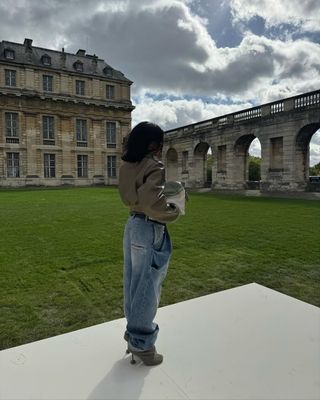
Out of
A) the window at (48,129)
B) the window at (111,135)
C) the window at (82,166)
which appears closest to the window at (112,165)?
the window at (111,135)

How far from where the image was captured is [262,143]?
21438 mm

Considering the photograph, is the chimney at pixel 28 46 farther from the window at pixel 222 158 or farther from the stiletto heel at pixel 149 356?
the stiletto heel at pixel 149 356

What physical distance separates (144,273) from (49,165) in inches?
1378

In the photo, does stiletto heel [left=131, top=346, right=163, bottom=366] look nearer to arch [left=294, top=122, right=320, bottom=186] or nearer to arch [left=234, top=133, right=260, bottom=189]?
arch [left=294, top=122, right=320, bottom=186]

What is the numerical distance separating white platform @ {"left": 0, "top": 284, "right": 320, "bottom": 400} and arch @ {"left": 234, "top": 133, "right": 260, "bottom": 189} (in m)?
22.1

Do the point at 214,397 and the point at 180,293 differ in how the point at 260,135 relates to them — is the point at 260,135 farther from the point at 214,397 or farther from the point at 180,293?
the point at 214,397

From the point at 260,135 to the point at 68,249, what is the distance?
61.8ft

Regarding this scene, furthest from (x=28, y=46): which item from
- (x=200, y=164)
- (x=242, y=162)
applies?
(x=242, y=162)

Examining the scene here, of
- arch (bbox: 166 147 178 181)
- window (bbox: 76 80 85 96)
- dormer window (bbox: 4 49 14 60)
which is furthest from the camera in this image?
window (bbox: 76 80 85 96)

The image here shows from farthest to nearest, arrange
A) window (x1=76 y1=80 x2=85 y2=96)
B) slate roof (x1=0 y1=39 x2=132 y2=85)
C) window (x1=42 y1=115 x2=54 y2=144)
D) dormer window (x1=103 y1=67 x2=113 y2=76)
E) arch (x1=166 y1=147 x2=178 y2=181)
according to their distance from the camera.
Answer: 1. dormer window (x1=103 y1=67 x2=113 y2=76)
2. window (x1=76 y1=80 x2=85 y2=96)
3. arch (x1=166 y1=147 x2=178 y2=181)
4. window (x1=42 y1=115 x2=54 y2=144)
5. slate roof (x1=0 y1=39 x2=132 y2=85)

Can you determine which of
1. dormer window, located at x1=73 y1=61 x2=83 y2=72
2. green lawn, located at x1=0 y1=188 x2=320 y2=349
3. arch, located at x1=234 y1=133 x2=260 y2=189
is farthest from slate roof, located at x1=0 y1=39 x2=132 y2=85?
green lawn, located at x1=0 y1=188 x2=320 y2=349

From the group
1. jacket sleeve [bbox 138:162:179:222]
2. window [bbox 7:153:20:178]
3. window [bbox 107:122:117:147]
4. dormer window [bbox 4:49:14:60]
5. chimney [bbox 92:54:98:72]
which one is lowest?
jacket sleeve [bbox 138:162:179:222]

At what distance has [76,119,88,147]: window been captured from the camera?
3574 centimetres

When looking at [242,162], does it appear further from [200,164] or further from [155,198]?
[155,198]
